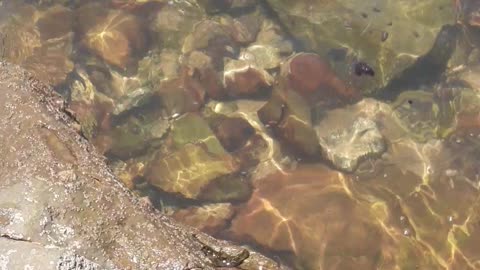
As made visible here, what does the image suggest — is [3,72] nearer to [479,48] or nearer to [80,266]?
[80,266]

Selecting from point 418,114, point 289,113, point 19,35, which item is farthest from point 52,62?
point 418,114

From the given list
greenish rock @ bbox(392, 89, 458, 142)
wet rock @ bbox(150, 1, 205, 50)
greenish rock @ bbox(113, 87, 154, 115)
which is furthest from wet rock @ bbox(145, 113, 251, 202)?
greenish rock @ bbox(392, 89, 458, 142)

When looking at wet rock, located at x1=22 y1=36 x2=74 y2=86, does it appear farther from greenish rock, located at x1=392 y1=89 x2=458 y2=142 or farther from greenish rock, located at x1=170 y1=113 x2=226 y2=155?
greenish rock, located at x1=392 y1=89 x2=458 y2=142

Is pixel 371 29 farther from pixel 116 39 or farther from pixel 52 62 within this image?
pixel 52 62

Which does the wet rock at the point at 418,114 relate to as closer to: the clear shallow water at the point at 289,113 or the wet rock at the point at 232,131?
the clear shallow water at the point at 289,113

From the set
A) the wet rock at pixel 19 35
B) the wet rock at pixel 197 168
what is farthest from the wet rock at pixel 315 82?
the wet rock at pixel 19 35

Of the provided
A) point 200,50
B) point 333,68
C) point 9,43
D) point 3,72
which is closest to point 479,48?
point 333,68
